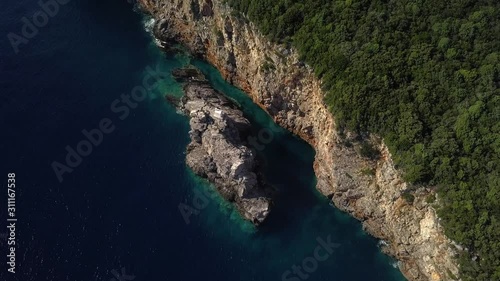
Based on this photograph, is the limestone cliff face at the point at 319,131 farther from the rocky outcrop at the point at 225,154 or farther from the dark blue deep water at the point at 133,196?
the rocky outcrop at the point at 225,154

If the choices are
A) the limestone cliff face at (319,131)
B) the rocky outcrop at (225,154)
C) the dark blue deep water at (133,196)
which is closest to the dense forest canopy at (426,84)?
the limestone cliff face at (319,131)

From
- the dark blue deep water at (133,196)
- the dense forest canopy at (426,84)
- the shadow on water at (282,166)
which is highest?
the dense forest canopy at (426,84)

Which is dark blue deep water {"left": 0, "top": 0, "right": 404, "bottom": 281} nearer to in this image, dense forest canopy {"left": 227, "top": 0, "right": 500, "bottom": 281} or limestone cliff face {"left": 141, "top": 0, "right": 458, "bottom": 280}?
limestone cliff face {"left": 141, "top": 0, "right": 458, "bottom": 280}

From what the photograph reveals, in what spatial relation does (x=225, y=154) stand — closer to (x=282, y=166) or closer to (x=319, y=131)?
(x=282, y=166)

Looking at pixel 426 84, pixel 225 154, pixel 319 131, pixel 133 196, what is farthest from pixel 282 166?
pixel 426 84

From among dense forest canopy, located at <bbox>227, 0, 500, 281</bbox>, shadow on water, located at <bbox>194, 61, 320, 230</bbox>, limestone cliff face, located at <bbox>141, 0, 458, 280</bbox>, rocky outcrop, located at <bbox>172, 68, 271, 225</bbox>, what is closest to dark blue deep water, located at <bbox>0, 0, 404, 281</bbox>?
shadow on water, located at <bbox>194, 61, 320, 230</bbox>
